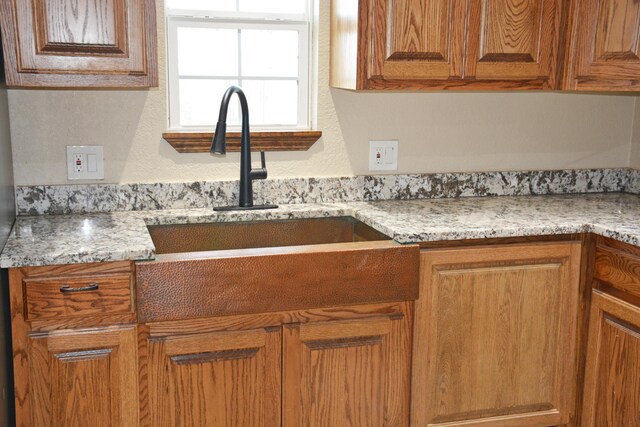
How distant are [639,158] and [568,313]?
3.11 feet

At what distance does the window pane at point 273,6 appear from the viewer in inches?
97.0

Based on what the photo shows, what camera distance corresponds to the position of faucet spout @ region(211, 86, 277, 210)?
7.21 feet

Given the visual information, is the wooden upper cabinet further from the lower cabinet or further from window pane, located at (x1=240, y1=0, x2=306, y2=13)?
the lower cabinet

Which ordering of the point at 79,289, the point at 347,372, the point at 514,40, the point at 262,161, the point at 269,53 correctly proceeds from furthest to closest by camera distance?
1. the point at 269,53
2. the point at 262,161
3. the point at 514,40
4. the point at 347,372
5. the point at 79,289

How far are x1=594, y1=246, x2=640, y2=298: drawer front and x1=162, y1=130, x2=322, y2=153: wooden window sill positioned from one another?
1.03 meters

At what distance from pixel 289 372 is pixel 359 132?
967mm

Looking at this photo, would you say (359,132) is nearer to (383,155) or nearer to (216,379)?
(383,155)

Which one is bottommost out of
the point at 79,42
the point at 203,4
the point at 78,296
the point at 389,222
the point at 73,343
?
the point at 73,343

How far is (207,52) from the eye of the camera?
8.04 feet

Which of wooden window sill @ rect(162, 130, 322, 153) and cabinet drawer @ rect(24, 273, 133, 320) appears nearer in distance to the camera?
cabinet drawer @ rect(24, 273, 133, 320)

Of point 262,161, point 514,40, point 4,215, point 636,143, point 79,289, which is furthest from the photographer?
point 636,143

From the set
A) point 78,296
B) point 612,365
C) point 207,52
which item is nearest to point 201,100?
point 207,52

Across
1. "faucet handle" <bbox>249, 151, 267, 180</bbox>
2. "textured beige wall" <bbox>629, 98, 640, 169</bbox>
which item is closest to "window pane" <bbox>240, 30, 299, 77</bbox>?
"faucet handle" <bbox>249, 151, 267, 180</bbox>

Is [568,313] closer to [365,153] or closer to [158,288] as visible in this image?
[365,153]
